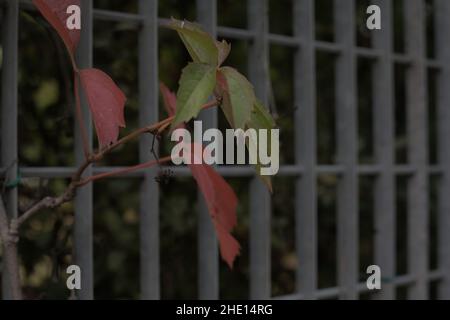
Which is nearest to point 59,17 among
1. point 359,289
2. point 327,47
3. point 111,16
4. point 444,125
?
point 111,16

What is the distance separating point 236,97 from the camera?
0.95 metres

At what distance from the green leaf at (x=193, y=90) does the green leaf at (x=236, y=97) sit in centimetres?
1

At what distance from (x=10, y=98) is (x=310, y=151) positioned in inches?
30.0

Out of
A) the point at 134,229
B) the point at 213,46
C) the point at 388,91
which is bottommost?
the point at 134,229

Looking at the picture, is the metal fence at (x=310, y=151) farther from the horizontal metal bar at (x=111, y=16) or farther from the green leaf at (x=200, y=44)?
the green leaf at (x=200, y=44)

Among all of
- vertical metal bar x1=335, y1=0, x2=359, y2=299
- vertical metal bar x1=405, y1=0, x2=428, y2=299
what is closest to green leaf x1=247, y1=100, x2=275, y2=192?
vertical metal bar x1=335, y1=0, x2=359, y2=299

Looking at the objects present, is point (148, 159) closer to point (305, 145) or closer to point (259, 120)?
point (305, 145)

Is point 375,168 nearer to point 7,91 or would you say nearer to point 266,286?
point 266,286

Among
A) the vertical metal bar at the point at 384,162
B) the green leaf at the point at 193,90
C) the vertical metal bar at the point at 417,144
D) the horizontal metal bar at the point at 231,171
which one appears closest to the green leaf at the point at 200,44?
the green leaf at the point at 193,90

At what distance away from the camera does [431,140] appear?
3000mm

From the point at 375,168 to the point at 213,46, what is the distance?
1.21 m

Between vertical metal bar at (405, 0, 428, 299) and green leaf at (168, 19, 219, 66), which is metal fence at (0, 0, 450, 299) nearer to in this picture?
vertical metal bar at (405, 0, 428, 299)

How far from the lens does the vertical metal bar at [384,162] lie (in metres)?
2.12

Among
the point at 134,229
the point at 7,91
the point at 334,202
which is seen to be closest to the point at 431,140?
the point at 334,202
